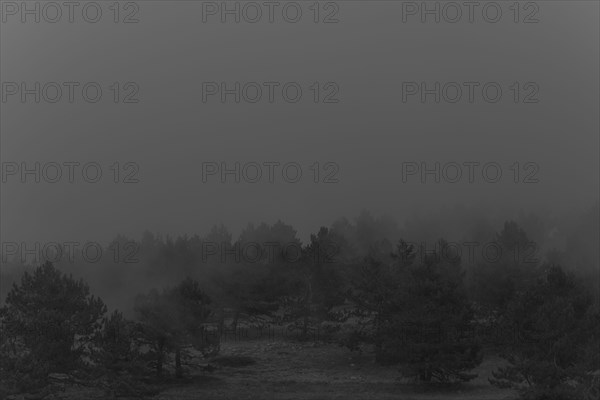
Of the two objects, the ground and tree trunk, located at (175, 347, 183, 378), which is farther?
tree trunk, located at (175, 347, 183, 378)

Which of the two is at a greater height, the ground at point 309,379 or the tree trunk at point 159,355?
the tree trunk at point 159,355

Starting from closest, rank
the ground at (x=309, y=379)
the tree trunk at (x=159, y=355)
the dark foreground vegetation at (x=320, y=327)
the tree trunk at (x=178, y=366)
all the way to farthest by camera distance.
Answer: the dark foreground vegetation at (x=320, y=327)
the ground at (x=309, y=379)
the tree trunk at (x=159, y=355)
the tree trunk at (x=178, y=366)

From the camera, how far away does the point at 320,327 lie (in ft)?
220

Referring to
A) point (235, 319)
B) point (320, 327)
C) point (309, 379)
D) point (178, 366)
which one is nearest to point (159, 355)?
point (178, 366)

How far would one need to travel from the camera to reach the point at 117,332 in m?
47.2

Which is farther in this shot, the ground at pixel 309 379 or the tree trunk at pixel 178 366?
the tree trunk at pixel 178 366

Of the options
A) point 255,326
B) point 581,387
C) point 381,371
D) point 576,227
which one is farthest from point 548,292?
point 576,227

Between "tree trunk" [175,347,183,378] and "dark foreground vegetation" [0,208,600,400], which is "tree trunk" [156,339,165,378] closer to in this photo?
"dark foreground vegetation" [0,208,600,400]

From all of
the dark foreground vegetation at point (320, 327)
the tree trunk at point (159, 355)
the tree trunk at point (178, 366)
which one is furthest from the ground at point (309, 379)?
the tree trunk at point (159, 355)

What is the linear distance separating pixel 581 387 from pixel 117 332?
26.6 meters

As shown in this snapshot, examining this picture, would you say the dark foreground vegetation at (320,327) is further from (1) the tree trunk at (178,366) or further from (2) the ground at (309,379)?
(2) the ground at (309,379)

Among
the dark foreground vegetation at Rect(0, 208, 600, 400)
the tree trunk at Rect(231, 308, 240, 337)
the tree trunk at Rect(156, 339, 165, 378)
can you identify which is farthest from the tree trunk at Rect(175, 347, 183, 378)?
the tree trunk at Rect(231, 308, 240, 337)

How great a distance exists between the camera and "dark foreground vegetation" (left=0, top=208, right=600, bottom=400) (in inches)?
1633

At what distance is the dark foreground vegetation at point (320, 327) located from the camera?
41.5 meters
